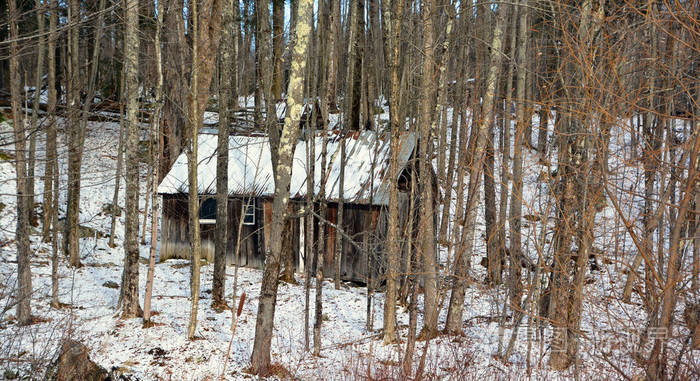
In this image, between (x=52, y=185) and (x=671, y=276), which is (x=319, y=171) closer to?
(x=52, y=185)

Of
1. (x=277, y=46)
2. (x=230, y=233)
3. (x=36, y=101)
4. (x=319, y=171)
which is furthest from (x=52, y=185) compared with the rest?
(x=277, y=46)

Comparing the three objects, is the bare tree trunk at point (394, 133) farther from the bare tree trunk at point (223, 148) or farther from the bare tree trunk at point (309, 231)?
the bare tree trunk at point (223, 148)

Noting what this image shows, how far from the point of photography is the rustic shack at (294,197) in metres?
14.4

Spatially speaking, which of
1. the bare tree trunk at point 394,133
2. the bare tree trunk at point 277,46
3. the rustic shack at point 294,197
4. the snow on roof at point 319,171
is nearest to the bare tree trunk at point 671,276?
the bare tree trunk at point 394,133

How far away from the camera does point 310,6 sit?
656 cm

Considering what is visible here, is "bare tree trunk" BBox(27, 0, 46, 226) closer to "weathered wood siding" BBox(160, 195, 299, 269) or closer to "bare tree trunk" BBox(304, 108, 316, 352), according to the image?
"bare tree trunk" BBox(304, 108, 316, 352)

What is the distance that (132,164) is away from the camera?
30.9ft

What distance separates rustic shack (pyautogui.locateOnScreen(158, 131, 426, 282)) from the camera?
14422mm

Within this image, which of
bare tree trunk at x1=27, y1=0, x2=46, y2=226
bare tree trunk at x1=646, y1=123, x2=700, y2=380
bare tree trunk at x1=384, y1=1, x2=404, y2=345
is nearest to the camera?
bare tree trunk at x1=646, y1=123, x2=700, y2=380

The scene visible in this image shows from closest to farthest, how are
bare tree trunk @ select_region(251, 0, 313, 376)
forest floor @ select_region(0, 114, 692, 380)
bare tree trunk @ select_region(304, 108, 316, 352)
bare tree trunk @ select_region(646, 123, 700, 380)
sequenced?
bare tree trunk @ select_region(646, 123, 700, 380) → bare tree trunk @ select_region(251, 0, 313, 376) → forest floor @ select_region(0, 114, 692, 380) → bare tree trunk @ select_region(304, 108, 316, 352)

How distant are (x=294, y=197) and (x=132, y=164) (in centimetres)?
585

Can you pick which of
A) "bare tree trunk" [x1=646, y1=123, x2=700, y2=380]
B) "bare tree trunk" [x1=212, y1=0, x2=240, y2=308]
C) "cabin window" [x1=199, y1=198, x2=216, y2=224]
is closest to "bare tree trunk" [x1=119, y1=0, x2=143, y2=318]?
"bare tree trunk" [x1=212, y1=0, x2=240, y2=308]

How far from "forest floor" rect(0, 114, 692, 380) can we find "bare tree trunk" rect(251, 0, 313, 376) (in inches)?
34.4

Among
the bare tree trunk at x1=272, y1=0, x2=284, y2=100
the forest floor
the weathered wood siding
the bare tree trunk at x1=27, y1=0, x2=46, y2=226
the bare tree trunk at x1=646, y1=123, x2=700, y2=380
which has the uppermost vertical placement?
the bare tree trunk at x1=272, y1=0, x2=284, y2=100
